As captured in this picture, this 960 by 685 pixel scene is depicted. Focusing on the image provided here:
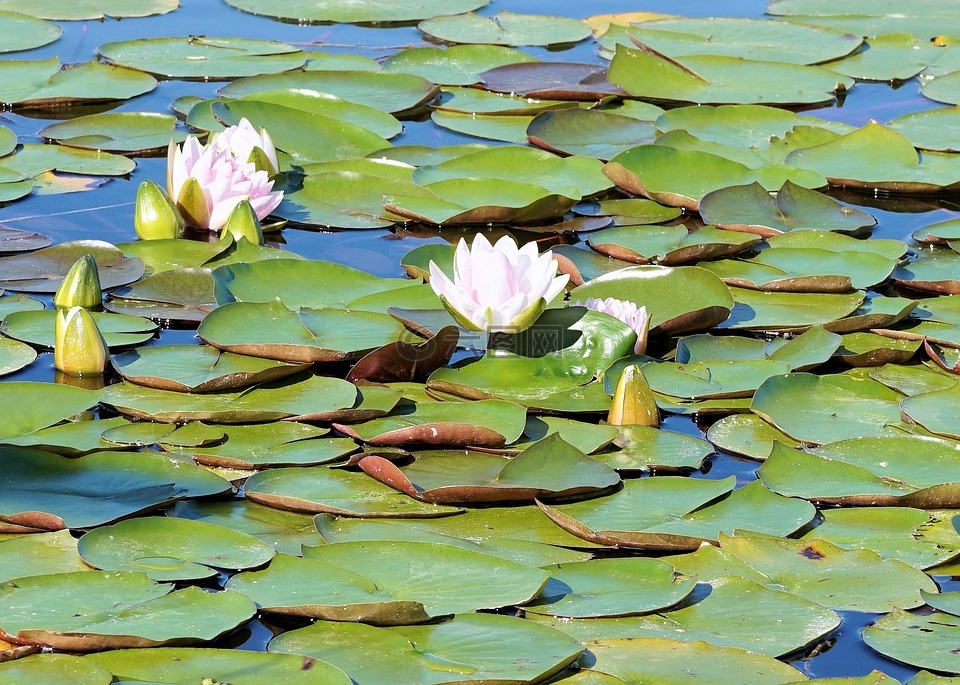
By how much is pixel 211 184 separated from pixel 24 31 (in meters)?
2.78

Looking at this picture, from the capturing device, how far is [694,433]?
9.45ft


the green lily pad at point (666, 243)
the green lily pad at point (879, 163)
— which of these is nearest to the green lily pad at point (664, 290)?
the green lily pad at point (666, 243)

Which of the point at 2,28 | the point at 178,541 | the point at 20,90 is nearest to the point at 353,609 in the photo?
the point at 178,541

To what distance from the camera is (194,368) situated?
9.73ft

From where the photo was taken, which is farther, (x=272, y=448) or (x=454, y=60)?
(x=454, y=60)

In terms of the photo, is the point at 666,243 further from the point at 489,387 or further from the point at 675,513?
the point at 675,513

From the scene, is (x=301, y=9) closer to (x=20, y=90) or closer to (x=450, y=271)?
(x=20, y=90)

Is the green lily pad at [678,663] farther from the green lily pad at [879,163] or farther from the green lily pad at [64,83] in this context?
the green lily pad at [64,83]

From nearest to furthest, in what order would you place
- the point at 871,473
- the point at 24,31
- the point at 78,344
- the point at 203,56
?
the point at 871,473 → the point at 78,344 → the point at 203,56 → the point at 24,31

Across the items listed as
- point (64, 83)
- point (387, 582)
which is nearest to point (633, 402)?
point (387, 582)

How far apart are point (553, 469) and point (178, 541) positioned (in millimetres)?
812

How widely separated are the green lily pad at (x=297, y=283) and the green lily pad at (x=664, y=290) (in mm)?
594

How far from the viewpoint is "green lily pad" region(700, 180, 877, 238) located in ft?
13.1

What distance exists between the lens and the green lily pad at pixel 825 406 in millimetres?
2824
